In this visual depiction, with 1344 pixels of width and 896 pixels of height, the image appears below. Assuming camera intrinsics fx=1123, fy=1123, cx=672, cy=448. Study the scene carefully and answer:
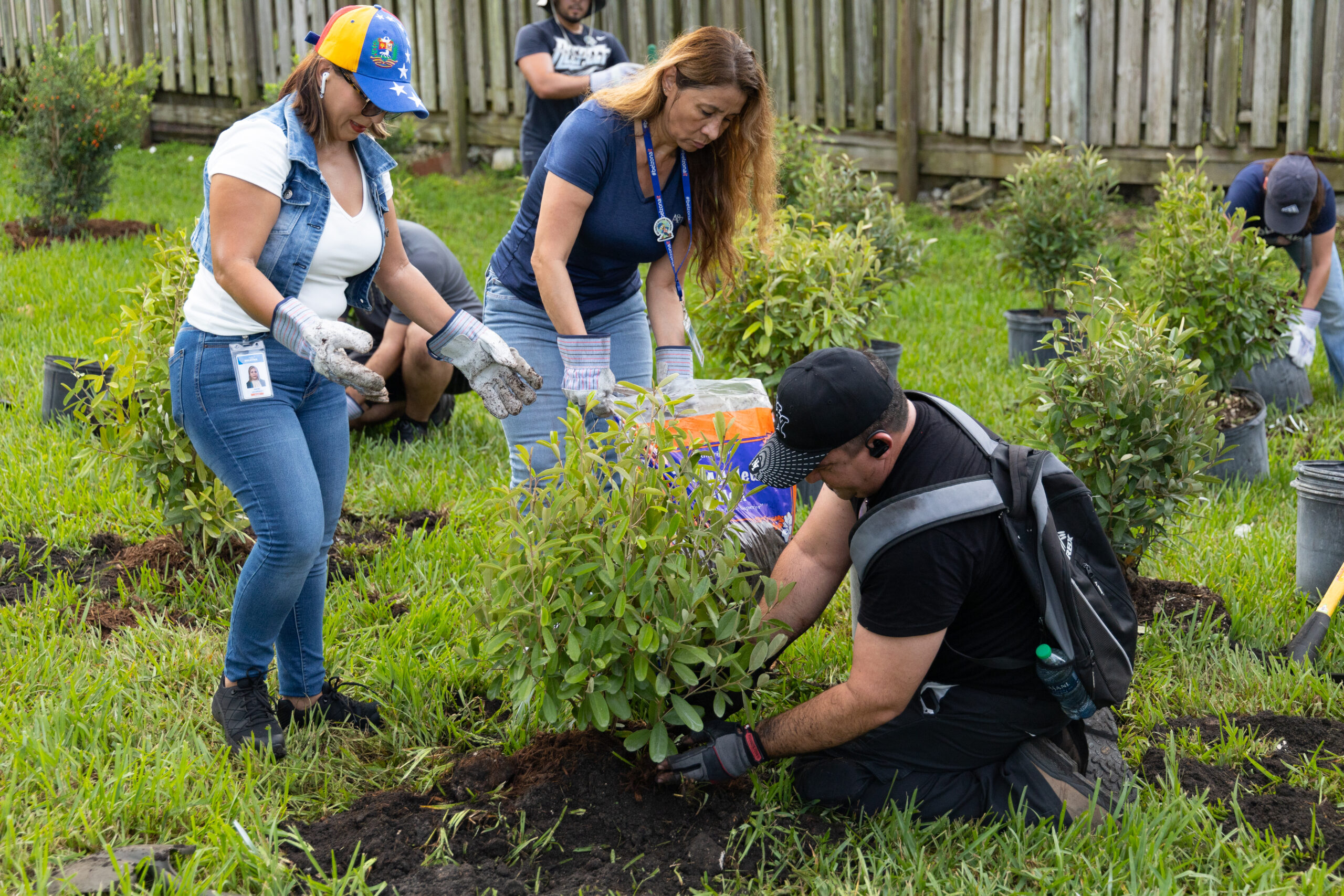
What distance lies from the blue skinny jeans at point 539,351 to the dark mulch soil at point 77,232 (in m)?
5.83

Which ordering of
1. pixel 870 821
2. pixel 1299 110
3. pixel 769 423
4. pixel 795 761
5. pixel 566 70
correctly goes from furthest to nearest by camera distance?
pixel 1299 110, pixel 566 70, pixel 769 423, pixel 795 761, pixel 870 821

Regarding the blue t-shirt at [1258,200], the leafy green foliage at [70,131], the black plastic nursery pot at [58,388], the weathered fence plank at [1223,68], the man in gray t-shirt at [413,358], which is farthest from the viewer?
the weathered fence plank at [1223,68]

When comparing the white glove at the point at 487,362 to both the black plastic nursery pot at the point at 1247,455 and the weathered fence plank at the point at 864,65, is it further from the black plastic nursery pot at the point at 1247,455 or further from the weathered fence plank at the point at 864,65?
the weathered fence plank at the point at 864,65

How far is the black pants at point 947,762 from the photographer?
268cm

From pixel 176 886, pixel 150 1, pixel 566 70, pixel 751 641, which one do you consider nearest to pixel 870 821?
pixel 751 641

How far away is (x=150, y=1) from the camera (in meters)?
11.2

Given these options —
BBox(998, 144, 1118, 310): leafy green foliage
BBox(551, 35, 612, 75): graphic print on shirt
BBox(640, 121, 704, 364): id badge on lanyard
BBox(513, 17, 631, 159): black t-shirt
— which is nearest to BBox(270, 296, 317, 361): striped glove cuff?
BBox(640, 121, 704, 364): id badge on lanyard

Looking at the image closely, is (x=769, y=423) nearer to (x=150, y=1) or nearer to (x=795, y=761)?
(x=795, y=761)

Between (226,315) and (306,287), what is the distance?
0.65ft

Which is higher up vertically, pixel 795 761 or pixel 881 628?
pixel 881 628

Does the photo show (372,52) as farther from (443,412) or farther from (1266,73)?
(1266,73)

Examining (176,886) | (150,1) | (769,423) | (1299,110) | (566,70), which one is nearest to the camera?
(176,886)

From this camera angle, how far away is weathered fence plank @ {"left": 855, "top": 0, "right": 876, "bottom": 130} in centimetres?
924

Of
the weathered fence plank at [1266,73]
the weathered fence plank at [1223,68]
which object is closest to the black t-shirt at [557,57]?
the weathered fence plank at [1223,68]
